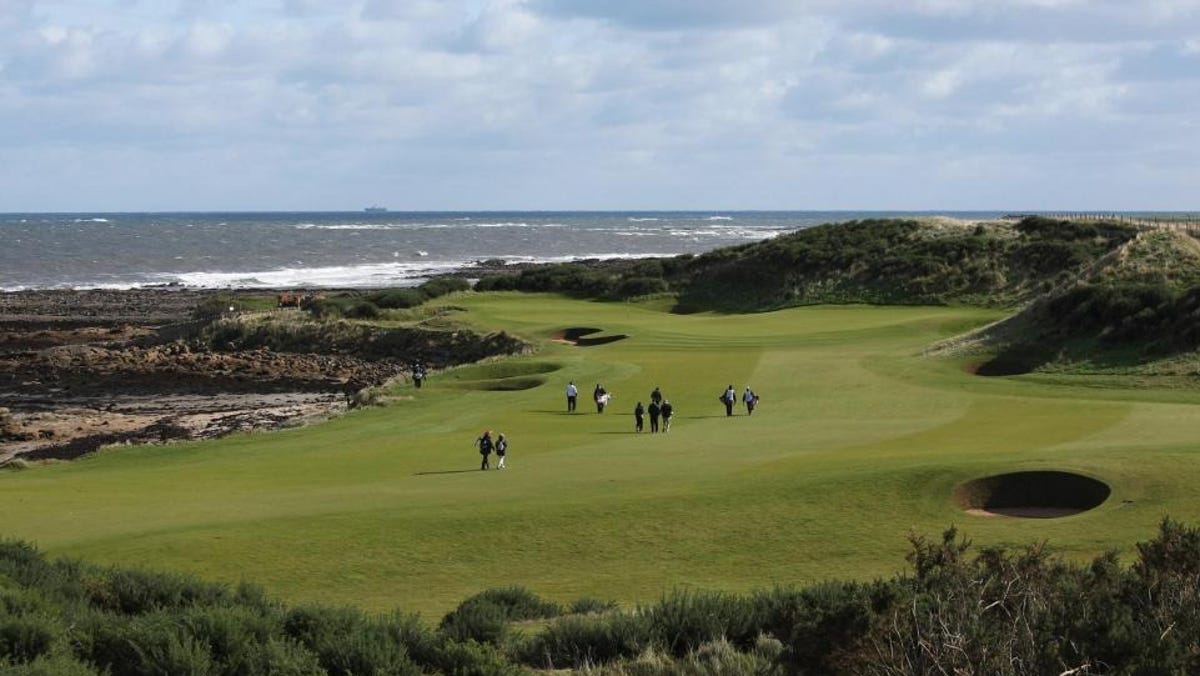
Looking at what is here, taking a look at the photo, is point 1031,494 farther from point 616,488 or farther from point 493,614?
point 493,614

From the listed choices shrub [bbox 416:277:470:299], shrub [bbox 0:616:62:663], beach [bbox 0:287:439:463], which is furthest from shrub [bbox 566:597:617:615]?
shrub [bbox 416:277:470:299]

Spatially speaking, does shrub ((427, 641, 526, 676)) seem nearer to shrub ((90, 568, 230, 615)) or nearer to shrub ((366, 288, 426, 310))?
shrub ((90, 568, 230, 615))

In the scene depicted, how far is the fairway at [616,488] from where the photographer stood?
20500 mm

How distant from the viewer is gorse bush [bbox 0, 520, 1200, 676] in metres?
10.7

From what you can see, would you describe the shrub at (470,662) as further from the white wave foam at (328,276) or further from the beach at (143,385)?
the white wave foam at (328,276)

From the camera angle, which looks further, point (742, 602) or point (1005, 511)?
point (1005, 511)

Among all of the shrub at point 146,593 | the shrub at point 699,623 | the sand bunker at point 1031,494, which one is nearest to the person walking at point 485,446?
the sand bunker at point 1031,494

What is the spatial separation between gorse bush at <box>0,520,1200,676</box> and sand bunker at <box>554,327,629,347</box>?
4328 cm

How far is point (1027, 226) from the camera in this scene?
278 ft

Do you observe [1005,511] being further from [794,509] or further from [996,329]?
[996,329]

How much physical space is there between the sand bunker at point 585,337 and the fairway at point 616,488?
14139mm

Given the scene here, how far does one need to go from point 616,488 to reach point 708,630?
1148 cm

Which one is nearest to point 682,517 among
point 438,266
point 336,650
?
point 336,650

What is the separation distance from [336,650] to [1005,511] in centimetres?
1518
